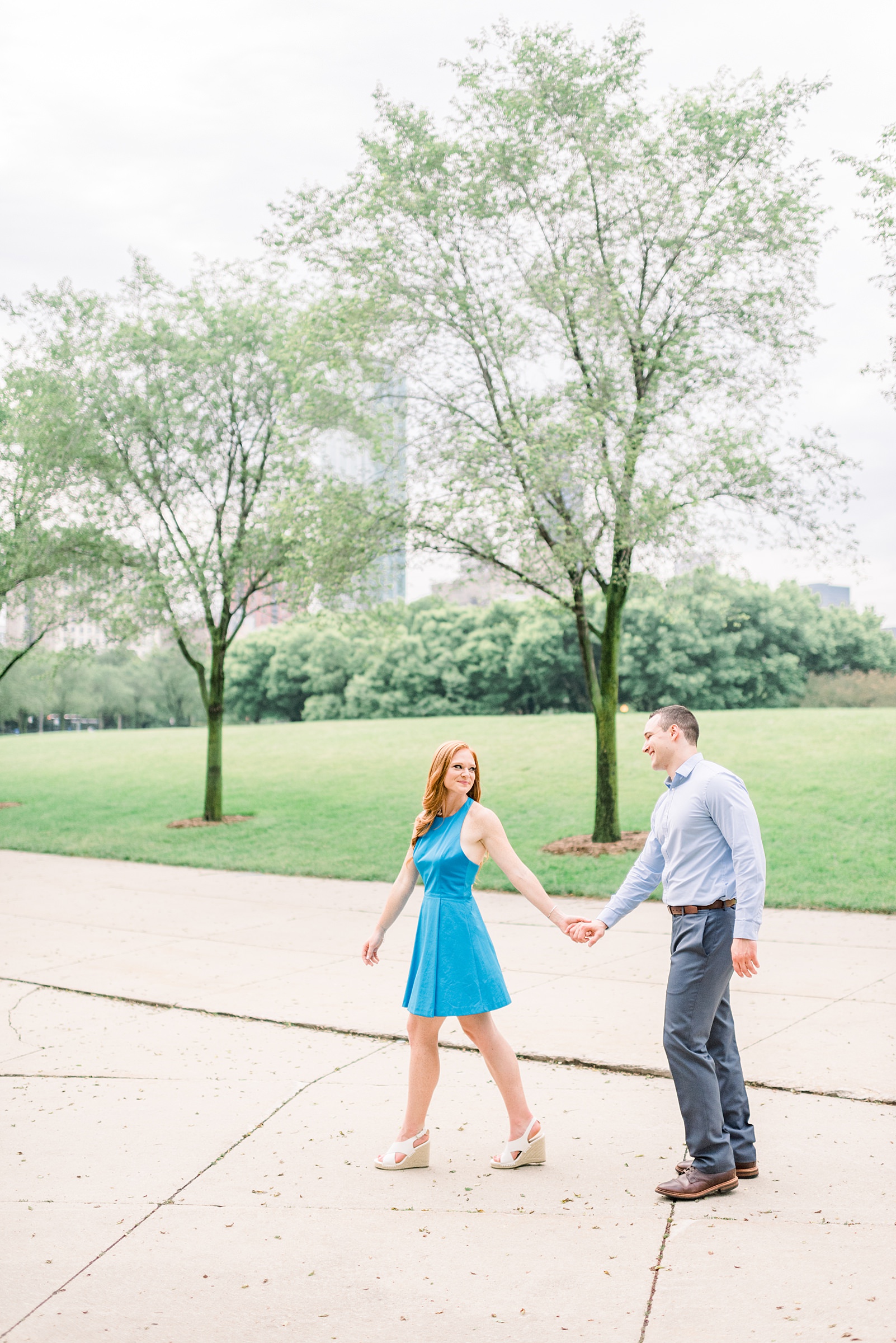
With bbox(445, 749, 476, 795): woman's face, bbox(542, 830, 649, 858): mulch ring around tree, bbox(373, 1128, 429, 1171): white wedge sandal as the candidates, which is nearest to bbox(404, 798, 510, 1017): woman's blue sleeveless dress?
bbox(445, 749, 476, 795): woman's face

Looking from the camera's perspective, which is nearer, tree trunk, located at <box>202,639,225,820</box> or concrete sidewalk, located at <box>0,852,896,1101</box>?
concrete sidewalk, located at <box>0,852,896,1101</box>

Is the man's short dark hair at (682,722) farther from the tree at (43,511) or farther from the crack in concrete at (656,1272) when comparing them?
the tree at (43,511)

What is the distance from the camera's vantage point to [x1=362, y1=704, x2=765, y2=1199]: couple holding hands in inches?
164

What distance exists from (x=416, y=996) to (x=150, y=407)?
49.7 ft

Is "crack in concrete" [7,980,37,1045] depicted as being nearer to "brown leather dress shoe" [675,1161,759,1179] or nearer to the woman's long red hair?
the woman's long red hair

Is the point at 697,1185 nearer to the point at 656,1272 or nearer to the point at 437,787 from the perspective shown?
the point at 656,1272

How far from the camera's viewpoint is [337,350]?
14.8 meters

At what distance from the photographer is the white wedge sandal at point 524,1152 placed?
4.43 m


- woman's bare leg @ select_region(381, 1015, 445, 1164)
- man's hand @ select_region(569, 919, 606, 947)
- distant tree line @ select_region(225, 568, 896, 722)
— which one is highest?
distant tree line @ select_region(225, 568, 896, 722)

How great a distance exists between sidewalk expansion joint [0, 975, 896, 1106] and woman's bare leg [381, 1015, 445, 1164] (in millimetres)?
1628

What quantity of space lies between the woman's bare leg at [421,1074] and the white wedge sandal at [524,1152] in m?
0.34

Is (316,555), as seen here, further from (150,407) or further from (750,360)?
(750,360)

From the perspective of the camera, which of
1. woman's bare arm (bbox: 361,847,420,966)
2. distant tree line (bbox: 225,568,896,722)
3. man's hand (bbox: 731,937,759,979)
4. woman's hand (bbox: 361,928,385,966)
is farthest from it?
distant tree line (bbox: 225,568,896,722)

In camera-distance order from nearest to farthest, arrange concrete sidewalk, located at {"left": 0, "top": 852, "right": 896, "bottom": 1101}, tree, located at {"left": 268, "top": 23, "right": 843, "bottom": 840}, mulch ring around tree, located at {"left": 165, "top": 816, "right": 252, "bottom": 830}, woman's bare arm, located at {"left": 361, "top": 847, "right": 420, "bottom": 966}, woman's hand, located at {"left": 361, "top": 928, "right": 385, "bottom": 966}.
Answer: woman's bare arm, located at {"left": 361, "top": 847, "right": 420, "bottom": 966} → woman's hand, located at {"left": 361, "top": 928, "right": 385, "bottom": 966} → concrete sidewalk, located at {"left": 0, "top": 852, "right": 896, "bottom": 1101} → tree, located at {"left": 268, "top": 23, "right": 843, "bottom": 840} → mulch ring around tree, located at {"left": 165, "top": 816, "right": 252, "bottom": 830}
